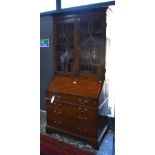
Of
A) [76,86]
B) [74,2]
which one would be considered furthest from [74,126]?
[74,2]

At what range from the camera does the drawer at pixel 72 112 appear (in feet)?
9.23

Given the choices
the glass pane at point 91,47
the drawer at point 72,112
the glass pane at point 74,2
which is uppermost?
the glass pane at point 74,2

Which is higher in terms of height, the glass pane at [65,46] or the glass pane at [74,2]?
the glass pane at [74,2]

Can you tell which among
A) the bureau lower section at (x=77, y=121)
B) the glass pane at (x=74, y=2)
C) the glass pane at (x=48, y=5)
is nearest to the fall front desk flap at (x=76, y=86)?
the bureau lower section at (x=77, y=121)

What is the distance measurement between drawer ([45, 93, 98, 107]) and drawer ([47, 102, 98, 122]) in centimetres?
6

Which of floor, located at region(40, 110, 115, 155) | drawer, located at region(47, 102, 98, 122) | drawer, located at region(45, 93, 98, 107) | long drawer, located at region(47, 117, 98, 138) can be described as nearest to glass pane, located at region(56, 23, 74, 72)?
drawer, located at region(45, 93, 98, 107)

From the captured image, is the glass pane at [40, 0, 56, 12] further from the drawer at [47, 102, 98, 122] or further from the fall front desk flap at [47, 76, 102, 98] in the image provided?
the drawer at [47, 102, 98, 122]

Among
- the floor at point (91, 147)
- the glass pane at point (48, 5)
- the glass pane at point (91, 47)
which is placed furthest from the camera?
the glass pane at point (48, 5)

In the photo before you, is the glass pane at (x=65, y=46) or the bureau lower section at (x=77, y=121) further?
the glass pane at (x=65, y=46)

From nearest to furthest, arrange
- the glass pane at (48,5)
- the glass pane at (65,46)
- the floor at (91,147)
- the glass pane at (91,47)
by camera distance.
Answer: the floor at (91,147) → the glass pane at (91,47) → the glass pane at (65,46) → the glass pane at (48,5)

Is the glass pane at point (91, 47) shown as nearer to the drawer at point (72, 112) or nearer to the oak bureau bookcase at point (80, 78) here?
the oak bureau bookcase at point (80, 78)
